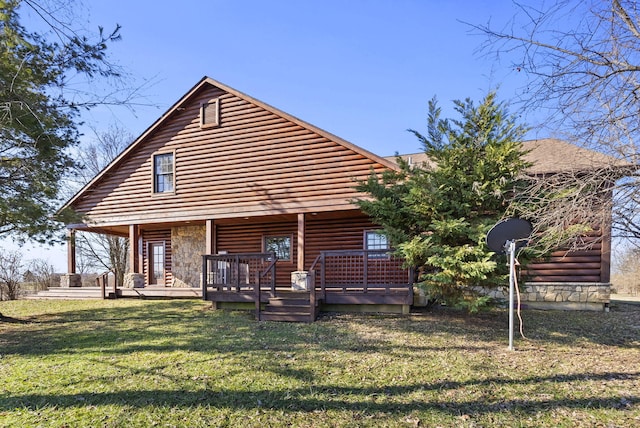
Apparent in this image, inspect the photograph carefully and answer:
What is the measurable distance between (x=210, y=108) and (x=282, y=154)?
3.59 meters

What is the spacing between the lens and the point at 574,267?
34.9 ft

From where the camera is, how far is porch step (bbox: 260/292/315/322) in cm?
830

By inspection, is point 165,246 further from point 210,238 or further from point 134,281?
point 210,238

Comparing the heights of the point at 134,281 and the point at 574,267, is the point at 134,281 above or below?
below

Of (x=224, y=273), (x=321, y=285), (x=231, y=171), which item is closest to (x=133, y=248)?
(x=231, y=171)

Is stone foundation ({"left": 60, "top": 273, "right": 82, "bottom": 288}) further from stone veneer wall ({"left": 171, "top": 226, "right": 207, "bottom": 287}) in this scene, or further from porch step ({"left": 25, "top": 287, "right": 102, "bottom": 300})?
stone veneer wall ({"left": 171, "top": 226, "right": 207, "bottom": 287})

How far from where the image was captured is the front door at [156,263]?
15.4 metres

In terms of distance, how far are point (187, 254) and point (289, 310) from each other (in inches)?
309

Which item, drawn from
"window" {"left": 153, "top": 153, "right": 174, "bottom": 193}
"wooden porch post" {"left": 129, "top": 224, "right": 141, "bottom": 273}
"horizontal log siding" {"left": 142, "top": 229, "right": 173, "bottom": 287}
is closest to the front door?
"horizontal log siding" {"left": 142, "top": 229, "right": 173, "bottom": 287}

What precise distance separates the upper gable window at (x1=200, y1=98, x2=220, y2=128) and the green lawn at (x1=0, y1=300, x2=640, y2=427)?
7566mm

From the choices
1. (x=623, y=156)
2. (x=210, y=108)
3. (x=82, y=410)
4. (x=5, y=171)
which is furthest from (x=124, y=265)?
(x=623, y=156)

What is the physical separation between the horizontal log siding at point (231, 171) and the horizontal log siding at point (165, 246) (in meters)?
1.93

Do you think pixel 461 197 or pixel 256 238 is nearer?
pixel 461 197

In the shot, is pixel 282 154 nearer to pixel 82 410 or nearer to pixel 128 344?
pixel 128 344
